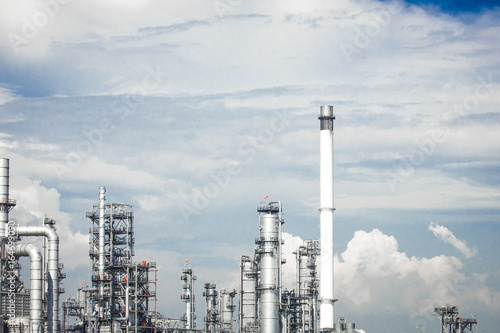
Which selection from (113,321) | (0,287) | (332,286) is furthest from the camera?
(332,286)

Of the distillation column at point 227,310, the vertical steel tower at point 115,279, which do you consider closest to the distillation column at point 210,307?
the distillation column at point 227,310

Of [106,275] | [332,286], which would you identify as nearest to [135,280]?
[106,275]

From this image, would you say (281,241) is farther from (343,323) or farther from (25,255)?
(25,255)

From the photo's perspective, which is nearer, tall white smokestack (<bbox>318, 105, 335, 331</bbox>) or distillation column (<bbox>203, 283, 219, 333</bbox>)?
tall white smokestack (<bbox>318, 105, 335, 331</bbox>)

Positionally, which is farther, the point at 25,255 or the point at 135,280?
the point at 135,280

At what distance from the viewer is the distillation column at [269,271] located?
74812 millimetres

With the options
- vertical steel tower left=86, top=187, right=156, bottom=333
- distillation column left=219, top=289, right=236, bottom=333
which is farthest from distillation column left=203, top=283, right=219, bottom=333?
vertical steel tower left=86, top=187, right=156, bottom=333

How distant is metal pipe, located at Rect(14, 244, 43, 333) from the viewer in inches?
2596

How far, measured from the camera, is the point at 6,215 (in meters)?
70.0

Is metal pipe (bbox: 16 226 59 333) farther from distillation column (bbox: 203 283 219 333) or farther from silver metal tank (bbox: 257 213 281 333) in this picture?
distillation column (bbox: 203 283 219 333)

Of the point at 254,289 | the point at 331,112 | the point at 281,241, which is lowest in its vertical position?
the point at 254,289

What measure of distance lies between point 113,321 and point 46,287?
7.84 metres

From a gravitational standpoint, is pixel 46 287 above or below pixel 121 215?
below

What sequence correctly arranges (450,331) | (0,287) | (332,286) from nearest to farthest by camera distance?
(0,287) → (332,286) → (450,331)
